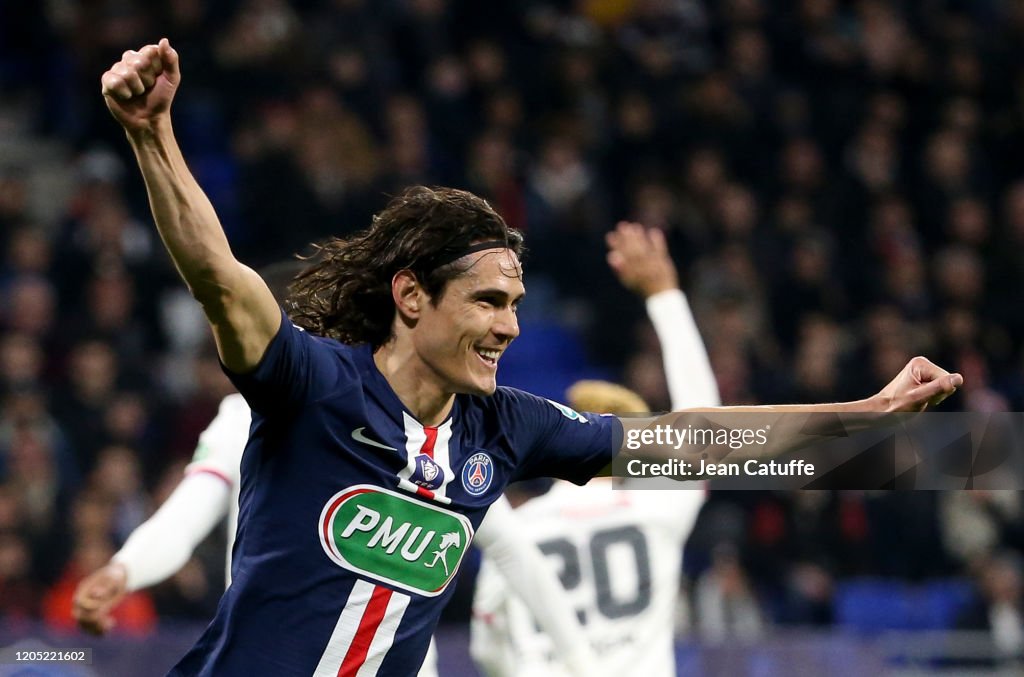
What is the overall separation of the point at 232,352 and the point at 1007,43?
472 inches

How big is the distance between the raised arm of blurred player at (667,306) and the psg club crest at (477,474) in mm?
1590

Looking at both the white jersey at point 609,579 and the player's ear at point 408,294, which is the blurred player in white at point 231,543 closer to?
the white jersey at point 609,579

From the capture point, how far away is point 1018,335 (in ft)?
36.4

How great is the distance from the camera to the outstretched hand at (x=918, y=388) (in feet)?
10.9

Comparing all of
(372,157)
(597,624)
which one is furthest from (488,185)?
(597,624)

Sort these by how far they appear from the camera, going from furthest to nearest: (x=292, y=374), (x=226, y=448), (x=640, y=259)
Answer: (x=640, y=259) → (x=226, y=448) → (x=292, y=374)

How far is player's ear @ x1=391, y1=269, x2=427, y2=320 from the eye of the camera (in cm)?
336

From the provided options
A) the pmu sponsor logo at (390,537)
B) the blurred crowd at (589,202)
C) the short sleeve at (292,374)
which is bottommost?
the pmu sponsor logo at (390,537)

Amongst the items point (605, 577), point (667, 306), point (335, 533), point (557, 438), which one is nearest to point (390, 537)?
point (335, 533)

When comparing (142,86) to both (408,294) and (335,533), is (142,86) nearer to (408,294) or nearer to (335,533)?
(408,294)

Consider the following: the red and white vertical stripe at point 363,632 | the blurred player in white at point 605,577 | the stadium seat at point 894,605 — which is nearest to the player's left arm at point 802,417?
the red and white vertical stripe at point 363,632

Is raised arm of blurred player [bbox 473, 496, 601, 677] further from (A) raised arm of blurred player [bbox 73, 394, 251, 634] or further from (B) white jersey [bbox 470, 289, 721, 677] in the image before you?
(B) white jersey [bbox 470, 289, 721, 677]

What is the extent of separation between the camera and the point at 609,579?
5.64 meters

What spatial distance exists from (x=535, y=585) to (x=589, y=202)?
746cm
